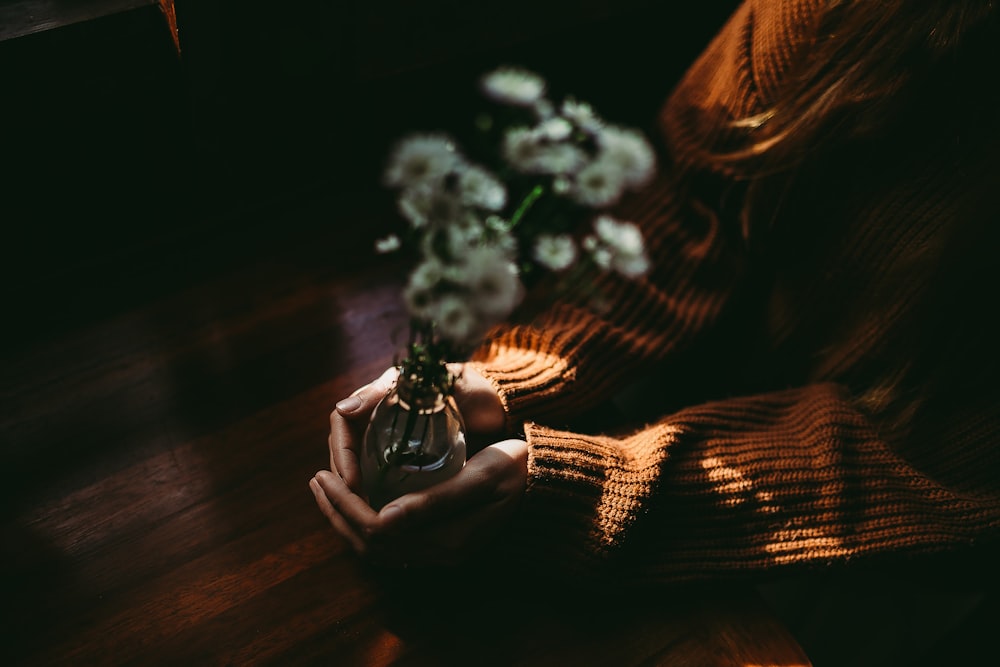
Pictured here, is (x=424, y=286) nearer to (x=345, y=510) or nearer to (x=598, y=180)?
(x=598, y=180)

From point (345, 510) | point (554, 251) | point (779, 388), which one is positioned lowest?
point (779, 388)

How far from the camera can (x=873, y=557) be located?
71cm

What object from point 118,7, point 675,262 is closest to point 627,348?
point 675,262

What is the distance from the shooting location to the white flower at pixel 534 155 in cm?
39

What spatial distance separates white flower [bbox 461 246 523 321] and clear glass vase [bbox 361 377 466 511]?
19 cm

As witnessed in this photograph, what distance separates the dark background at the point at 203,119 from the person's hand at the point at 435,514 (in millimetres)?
438

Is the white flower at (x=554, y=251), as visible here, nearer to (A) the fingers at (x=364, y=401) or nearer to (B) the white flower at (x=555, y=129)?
(B) the white flower at (x=555, y=129)

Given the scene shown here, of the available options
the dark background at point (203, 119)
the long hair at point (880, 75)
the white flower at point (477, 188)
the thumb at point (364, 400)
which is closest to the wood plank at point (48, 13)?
the dark background at point (203, 119)

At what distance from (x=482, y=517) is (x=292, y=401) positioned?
30 centimetres

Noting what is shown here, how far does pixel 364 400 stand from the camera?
2.26ft

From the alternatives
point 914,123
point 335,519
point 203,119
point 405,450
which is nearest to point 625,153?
point 405,450

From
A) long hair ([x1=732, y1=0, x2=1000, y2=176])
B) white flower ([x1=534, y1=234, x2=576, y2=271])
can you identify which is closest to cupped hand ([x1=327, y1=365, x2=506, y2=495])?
white flower ([x1=534, y1=234, x2=576, y2=271])

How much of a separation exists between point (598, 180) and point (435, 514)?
0.37 meters

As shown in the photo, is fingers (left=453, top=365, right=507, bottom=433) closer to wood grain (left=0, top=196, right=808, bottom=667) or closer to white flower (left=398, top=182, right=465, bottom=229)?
wood grain (left=0, top=196, right=808, bottom=667)
